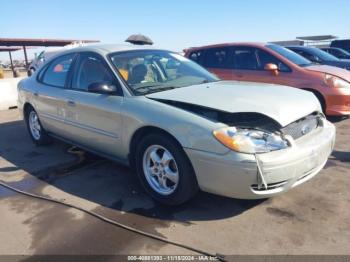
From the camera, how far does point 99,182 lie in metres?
4.12

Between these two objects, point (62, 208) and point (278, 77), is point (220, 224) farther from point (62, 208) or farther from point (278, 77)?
point (278, 77)

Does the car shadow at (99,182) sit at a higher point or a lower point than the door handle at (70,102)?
lower

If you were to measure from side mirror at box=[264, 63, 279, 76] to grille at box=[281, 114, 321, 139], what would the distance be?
3.13m

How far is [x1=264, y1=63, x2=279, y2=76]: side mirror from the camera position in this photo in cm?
657

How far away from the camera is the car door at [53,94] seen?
4.73 m

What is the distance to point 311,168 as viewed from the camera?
3133 mm

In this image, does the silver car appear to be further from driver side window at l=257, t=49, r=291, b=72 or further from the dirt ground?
driver side window at l=257, t=49, r=291, b=72

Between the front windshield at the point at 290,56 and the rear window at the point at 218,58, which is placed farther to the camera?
the rear window at the point at 218,58

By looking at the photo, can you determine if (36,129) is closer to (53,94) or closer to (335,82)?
(53,94)

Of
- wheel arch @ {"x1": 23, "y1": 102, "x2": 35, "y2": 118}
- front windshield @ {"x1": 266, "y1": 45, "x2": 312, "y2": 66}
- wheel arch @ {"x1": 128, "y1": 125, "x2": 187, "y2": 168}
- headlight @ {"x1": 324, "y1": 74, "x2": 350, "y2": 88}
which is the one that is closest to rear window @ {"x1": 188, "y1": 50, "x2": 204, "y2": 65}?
front windshield @ {"x1": 266, "y1": 45, "x2": 312, "y2": 66}

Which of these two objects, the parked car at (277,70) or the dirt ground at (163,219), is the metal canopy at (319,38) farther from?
the dirt ground at (163,219)

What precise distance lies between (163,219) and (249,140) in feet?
3.55

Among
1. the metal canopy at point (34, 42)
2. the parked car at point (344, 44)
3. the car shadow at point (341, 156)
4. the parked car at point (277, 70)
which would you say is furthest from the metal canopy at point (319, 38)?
the car shadow at point (341, 156)

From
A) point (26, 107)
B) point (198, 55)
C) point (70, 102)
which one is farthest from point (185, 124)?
point (198, 55)
